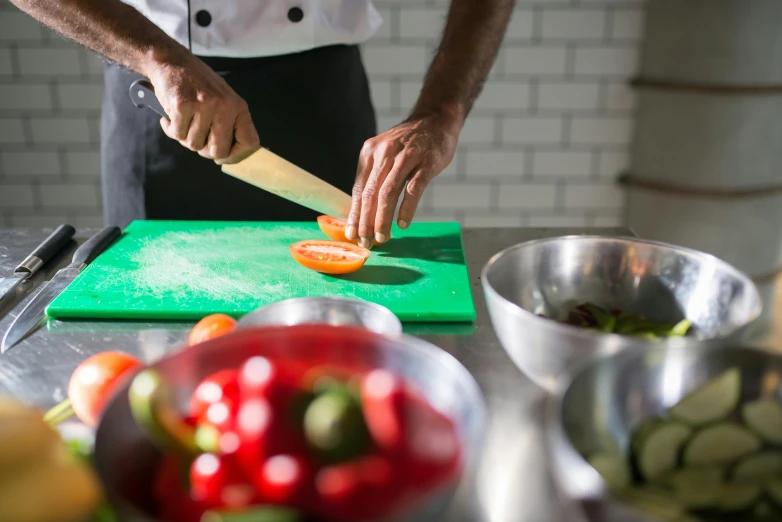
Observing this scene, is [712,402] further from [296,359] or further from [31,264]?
[31,264]

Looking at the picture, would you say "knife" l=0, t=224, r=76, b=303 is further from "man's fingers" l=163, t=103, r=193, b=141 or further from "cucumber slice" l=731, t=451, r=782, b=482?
"cucumber slice" l=731, t=451, r=782, b=482

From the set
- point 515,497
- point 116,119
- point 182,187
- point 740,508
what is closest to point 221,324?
point 515,497

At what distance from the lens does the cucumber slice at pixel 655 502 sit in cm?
46

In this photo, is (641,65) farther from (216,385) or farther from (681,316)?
(216,385)

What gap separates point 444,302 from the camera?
1015 millimetres

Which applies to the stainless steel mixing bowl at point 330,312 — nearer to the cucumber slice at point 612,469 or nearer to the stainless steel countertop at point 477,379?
the stainless steel countertop at point 477,379

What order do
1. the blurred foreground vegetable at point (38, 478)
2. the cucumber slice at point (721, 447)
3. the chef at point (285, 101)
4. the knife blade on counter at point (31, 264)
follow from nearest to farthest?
1. the blurred foreground vegetable at point (38, 478)
2. the cucumber slice at point (721, 447)
3. the knife blade on counter at point (31, 264)
4. the chef at point (285, 101)

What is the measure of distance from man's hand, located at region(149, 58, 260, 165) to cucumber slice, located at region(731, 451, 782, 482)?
0.91 m

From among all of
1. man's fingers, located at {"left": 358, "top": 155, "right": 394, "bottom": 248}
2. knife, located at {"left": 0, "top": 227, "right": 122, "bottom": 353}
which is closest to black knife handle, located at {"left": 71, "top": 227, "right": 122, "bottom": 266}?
knife, located at {"left": 0, "top": 227, "right": 122, "bottom": 353}

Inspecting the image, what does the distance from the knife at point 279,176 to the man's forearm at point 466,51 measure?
31 cm

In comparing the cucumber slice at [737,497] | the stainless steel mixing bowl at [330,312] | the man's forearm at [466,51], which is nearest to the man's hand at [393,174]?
the man's forearm at [466,51]

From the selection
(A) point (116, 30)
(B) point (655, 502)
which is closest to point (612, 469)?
(B) point (655, 502)

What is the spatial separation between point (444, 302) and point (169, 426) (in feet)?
1.88

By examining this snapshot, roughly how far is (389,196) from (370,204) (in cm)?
4
